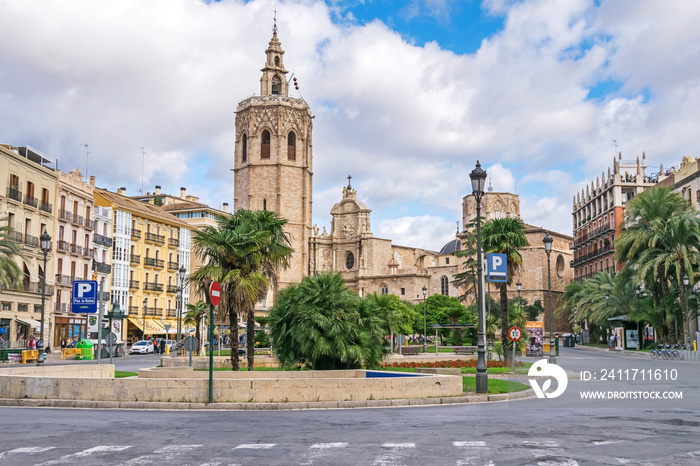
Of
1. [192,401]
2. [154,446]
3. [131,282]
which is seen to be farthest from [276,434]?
[131,282]

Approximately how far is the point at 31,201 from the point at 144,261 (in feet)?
66.5

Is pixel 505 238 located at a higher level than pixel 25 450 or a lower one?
higher

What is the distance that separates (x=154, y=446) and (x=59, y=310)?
45836mm

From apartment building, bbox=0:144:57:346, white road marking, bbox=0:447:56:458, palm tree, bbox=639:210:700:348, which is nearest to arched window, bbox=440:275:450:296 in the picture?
palm tree, bbox=639:210:700:348

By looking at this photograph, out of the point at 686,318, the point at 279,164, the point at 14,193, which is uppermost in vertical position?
the point at 279,164

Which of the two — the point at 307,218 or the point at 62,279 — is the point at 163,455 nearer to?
the point at 62,279

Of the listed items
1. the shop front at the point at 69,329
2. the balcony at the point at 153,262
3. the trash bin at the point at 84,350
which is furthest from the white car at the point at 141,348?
the balcony at the point at 153,262

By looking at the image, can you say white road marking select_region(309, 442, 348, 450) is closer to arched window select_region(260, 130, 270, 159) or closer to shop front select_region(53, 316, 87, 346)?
shop front select_region(53, 316, 87, 346)

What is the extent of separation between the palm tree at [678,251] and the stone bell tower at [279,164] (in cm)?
5470

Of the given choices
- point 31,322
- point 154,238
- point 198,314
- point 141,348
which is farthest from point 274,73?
point 31,322

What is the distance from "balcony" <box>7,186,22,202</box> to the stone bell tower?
155 feet

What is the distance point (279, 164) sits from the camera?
93.0 meters

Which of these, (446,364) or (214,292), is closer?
(214,292)

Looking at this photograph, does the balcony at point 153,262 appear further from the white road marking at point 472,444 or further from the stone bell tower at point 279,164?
the white road marking at point 472,444
